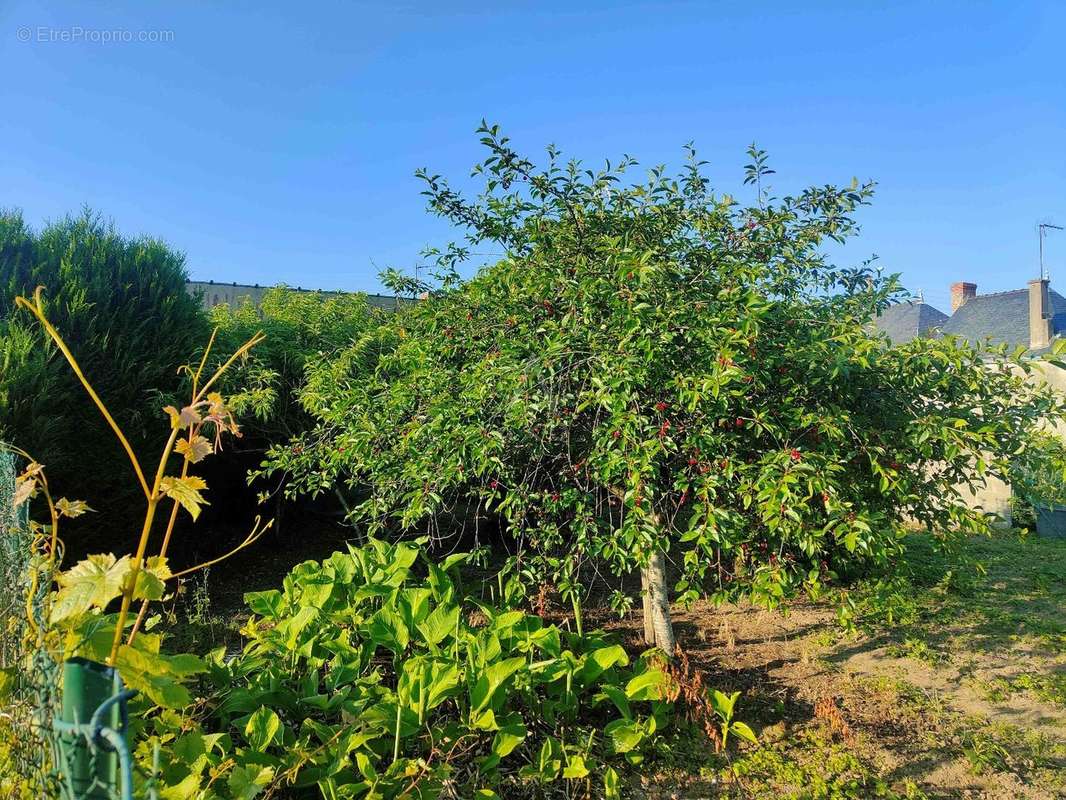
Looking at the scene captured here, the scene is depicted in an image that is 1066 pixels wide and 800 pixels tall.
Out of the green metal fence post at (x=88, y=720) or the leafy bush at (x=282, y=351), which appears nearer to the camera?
the green metal fence post at (x=88, y=720)

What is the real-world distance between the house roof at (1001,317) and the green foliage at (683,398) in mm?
14841

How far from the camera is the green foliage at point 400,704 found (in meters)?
2.15

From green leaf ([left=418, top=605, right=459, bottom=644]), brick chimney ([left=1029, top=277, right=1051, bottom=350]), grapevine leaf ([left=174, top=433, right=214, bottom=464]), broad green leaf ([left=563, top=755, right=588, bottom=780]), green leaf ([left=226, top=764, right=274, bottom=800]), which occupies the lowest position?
broad green leaf ([left=563, top=755, right=588, bottom=780])

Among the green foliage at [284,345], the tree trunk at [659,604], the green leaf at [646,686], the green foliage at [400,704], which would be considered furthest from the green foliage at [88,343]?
the green leaf at [646,686]

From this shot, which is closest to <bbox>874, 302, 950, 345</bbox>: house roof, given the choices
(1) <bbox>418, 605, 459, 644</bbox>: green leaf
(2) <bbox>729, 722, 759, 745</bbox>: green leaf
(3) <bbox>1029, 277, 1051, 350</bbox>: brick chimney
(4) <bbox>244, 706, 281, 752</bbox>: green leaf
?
(3) <bbox>1029, 277, 1051, 350</bbox>: brick chimney

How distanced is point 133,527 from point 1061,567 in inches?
317

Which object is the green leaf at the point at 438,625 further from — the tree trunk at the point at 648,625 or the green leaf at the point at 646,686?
the tree trunk at the point at 648,625

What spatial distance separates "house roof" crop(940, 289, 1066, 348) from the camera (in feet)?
52.4

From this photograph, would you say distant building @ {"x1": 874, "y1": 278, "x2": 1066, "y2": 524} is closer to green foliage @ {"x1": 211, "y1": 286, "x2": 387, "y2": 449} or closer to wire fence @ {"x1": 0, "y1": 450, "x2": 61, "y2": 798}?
green foliage @ {"x1": 211, "y1": 286, "x2": 387, "y2": 449}

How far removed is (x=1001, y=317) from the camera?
55.8 feet

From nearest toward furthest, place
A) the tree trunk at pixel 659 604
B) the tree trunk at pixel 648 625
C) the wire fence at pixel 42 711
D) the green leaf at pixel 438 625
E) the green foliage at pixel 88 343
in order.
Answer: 1. the wire fence at pixel 42 711
2. the green leaf at pixel 438 625
3. the tree trunk at pixel 659 604
4. the tree trunk at pixel 648 625
5. the green foliage at pixel 88 343

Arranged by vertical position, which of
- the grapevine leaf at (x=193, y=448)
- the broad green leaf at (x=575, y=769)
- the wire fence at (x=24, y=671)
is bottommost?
the broad green leaf at (x=575, y=769)

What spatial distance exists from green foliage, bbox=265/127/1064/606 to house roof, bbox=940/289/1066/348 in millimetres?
14841

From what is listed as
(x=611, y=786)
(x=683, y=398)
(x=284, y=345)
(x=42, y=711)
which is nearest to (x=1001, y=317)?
(x=284, y=345)
